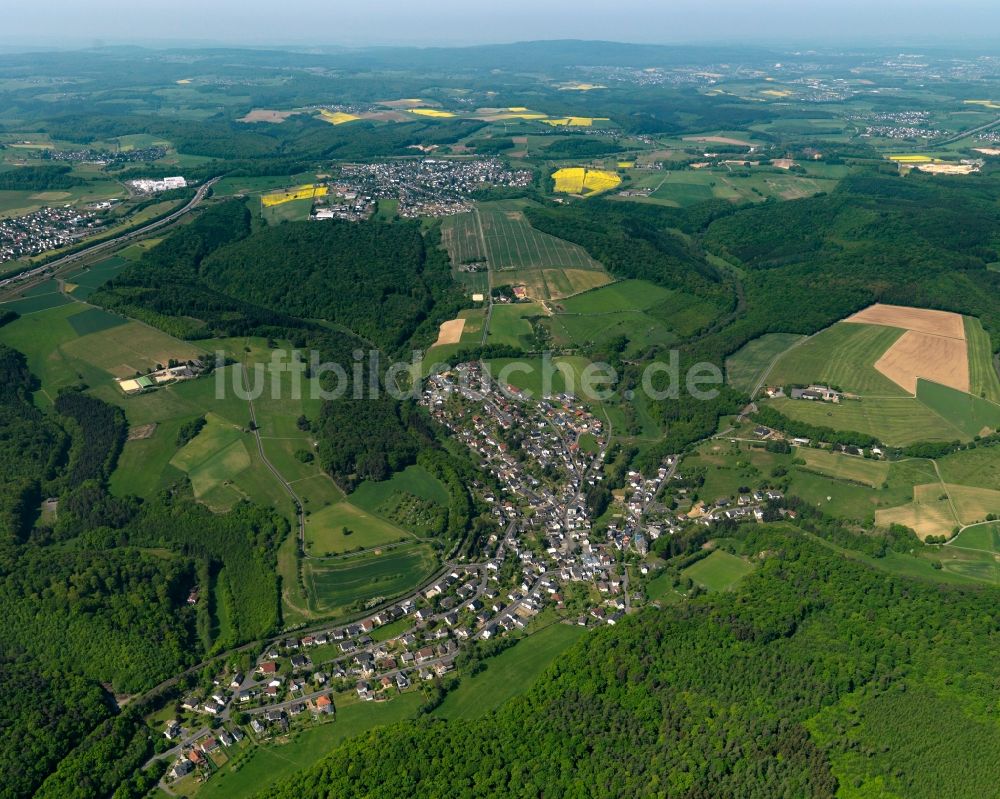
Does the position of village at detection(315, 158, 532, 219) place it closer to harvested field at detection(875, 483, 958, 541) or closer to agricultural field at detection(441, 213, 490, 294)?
agricultural field at detection(441, 213, 490, 294)

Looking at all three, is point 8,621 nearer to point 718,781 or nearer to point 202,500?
point 202,500

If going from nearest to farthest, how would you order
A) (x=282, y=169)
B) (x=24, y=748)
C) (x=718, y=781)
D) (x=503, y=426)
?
(x=718, y=781), (x=24, y=748), (x=503, y=426), (x=282, y=169)

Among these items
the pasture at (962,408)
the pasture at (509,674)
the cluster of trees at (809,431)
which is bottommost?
the pasture at (509,674)

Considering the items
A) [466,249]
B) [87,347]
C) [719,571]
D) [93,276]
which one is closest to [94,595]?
[719,571]

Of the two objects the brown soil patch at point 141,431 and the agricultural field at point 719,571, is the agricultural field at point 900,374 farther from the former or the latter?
the brown soil patch at point 141,431

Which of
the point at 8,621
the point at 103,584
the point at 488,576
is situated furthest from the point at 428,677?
the point at 8,621

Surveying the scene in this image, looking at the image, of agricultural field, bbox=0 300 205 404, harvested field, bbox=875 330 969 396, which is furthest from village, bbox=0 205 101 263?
harvested field, bbox=875 330 969 396

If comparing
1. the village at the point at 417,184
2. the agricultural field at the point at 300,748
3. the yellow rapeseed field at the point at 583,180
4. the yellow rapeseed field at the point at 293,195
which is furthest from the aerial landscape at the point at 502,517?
the yellow rapeseed field at the point at 583,180
